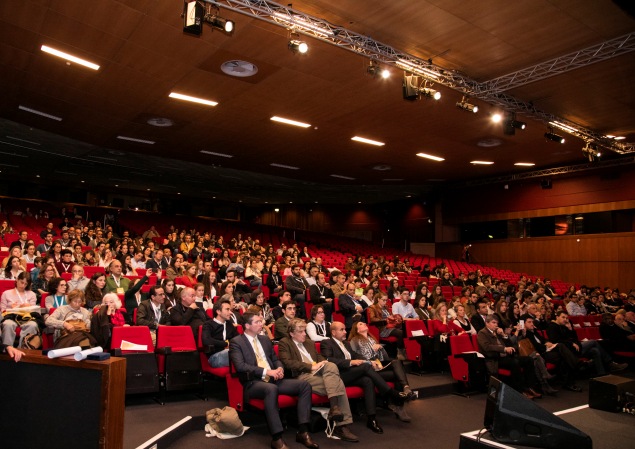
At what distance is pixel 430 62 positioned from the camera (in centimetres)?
721

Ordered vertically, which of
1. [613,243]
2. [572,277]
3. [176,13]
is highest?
[176,13]

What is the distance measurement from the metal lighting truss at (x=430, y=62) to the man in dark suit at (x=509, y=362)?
3.98 m

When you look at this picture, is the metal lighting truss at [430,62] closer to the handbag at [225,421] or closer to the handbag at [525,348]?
the handbag at [525,348]

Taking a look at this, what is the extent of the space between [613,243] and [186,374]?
531 inches

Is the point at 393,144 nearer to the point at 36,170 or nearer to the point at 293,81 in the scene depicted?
Answer: the point at 293,81

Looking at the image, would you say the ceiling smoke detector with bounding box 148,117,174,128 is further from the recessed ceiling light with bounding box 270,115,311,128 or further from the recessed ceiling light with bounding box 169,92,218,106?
the recessed ceiling light with bounding box 270,115,311,128

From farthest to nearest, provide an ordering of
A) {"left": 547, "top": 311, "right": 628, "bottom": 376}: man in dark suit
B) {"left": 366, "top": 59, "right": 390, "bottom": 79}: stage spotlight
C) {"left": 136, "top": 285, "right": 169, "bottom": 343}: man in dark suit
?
{"left": 547, "top": 311, "right": 628, "bottom": 376}: man in dark suit, {"left": 366, "top": 59, "right": 390, "bottom": 79}: stage spotlight, {"left": 136, "top": 285, "right": 169, "bottom": 343}: man in dark suit

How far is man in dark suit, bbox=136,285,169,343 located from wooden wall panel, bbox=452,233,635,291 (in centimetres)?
1313

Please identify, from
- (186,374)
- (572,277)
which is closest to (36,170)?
(186,374)

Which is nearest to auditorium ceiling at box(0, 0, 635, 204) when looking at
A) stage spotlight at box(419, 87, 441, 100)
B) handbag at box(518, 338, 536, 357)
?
stage spotlight at box(419, 87, 441, 100)

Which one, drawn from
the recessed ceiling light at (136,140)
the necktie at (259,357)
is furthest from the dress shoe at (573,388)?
the recessed ceiling light at (136,140)

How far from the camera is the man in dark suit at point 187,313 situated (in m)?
5.07

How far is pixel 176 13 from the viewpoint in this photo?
5781 millimetres

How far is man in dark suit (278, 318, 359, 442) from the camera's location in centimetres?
403
